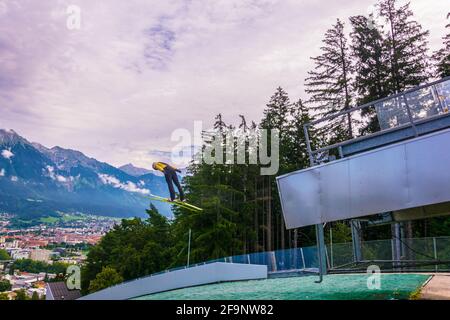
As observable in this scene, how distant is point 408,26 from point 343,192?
24424 millimetres

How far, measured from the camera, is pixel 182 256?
3278cm

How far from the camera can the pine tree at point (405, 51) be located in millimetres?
26516

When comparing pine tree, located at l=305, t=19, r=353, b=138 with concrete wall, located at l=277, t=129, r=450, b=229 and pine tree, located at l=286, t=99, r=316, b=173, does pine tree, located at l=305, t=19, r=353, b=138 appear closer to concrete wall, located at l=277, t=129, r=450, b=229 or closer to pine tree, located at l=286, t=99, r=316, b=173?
pine tree, located at l=286, t=99, r=316, b=173

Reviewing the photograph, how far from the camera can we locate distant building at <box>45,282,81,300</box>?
31544 millimetres

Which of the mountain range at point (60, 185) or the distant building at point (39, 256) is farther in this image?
the mountain range at point (60, 185)

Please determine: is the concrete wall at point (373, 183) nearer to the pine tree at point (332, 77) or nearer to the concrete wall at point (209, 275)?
the concrete wall at point (209, 275)

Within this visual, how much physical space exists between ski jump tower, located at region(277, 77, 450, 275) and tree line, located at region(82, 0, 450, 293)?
19.0 metres

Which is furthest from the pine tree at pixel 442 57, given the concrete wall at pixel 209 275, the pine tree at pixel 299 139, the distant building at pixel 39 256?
the distant building at pixel 39 256

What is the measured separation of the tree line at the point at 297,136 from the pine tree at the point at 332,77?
74mm

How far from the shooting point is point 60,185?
4691 cm

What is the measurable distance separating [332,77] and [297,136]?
6.66 m

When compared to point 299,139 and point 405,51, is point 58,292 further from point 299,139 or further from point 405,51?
point 405,51
